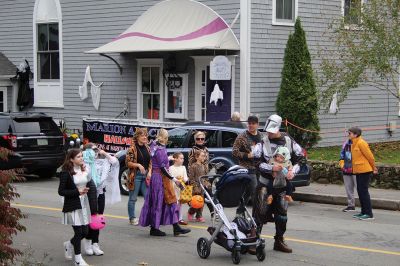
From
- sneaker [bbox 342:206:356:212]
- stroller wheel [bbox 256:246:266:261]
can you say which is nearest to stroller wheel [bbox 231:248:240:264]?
stroller wheel [bbox 256:246:266:261]

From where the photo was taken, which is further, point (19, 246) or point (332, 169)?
point (332, 169)

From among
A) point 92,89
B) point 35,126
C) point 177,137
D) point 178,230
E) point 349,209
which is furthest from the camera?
point 92,89

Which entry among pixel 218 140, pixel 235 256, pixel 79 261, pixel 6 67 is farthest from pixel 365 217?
pixel 6 67

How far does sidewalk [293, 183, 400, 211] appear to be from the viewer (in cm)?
1413

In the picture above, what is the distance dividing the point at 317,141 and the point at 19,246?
12177 mm

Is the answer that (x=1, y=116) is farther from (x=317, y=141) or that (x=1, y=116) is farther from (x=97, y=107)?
(x=317, y=141)

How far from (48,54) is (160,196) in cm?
1695

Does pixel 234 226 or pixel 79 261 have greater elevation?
pixel 234 226

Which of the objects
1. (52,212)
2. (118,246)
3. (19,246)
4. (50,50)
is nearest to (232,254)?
(118,246)

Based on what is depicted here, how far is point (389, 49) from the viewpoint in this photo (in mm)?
18172

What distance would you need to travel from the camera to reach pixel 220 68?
65.3 feet

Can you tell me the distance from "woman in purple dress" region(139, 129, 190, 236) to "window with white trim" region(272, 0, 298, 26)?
10646 millimetres

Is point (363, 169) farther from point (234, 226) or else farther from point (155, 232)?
point (234, 226)

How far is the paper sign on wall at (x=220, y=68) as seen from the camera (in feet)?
65.2
